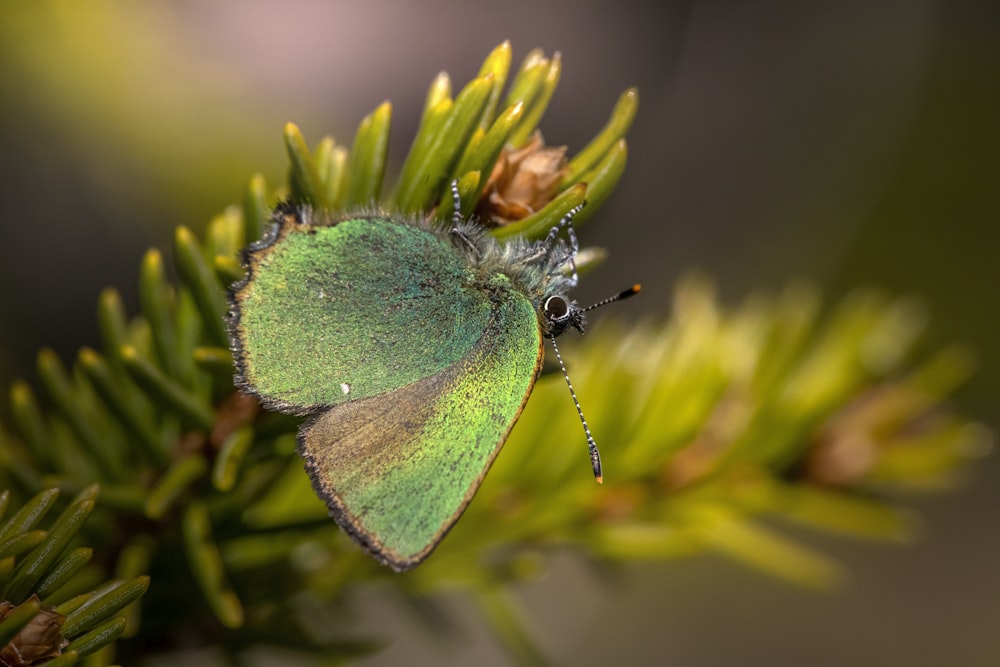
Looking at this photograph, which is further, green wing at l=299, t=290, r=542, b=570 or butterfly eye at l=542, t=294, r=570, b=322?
butterfly eye at l=542, t=294, r=570, b=322

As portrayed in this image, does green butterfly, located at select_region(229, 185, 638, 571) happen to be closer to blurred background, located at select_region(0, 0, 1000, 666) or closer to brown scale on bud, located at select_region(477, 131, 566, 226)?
brown scale on bud, located at select_region(477, 131, 566, 226)

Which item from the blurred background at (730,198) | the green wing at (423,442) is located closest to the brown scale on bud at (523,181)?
the green wing at (423,442)

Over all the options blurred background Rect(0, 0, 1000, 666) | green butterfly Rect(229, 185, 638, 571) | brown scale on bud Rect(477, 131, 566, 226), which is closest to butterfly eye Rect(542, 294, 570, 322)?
green butterfly Rect(229, 185, 638, 571)

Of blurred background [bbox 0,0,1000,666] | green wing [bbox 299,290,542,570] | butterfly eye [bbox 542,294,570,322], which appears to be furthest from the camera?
blurred background [bbox 0,0,1000,666]

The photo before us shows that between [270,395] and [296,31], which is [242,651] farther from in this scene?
[296,31]

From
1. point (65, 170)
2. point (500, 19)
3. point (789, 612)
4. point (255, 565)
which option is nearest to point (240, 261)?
point (255, 565)

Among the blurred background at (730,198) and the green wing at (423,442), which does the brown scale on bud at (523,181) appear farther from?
the blurred background at (730,198)
